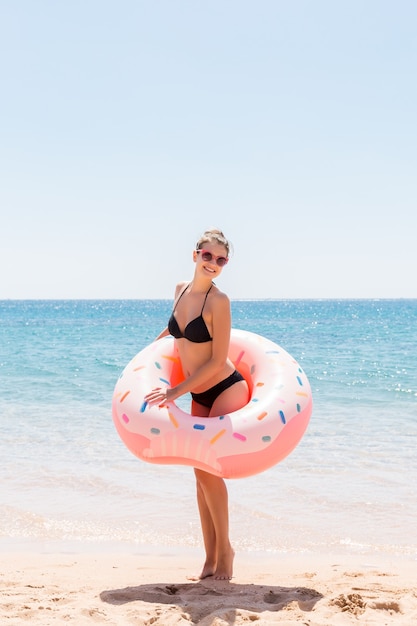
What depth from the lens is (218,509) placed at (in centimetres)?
336

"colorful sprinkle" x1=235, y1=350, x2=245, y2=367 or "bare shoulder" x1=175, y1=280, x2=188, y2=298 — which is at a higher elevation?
"bare shoulder" x1=175, y1=280, x2=188, y2=298

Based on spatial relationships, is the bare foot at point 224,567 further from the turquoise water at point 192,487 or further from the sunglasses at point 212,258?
the sunglasses at point 212,258

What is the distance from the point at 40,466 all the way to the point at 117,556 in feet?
6.82

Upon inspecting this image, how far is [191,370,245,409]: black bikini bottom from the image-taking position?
135 inches

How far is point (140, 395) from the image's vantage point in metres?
3.33

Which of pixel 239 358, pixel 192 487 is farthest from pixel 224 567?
pixel 192 487

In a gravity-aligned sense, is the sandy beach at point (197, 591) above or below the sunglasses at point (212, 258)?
below

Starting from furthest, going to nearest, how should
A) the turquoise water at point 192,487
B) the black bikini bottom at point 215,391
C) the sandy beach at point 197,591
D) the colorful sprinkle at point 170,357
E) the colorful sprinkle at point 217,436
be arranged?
the turquoise water at point 192,487 < the colorful sprinkle at point 170,357 < the black bikini bottom at point 215,391 < the colorful sprinkle at point 217,436 < the sandy beach at point 197,591

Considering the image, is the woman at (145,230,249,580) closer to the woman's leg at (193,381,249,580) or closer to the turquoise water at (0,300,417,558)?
the woman's leg at (193,381,249,580)

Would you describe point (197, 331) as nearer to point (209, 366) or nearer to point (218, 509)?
point (209, 366)

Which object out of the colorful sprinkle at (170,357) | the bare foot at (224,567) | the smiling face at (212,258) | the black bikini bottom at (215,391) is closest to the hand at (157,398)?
the black bikini bottom at (215,391)

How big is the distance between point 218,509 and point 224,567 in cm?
35

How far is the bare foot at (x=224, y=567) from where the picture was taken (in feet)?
11.4

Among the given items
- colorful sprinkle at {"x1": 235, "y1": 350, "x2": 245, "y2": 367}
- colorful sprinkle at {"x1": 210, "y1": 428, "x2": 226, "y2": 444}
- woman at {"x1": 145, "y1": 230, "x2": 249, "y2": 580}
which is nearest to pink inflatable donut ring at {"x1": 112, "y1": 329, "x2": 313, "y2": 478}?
colorful sprinkle at {"x1": 210, "y1": 428, "x2": 226, "y2": 444}
